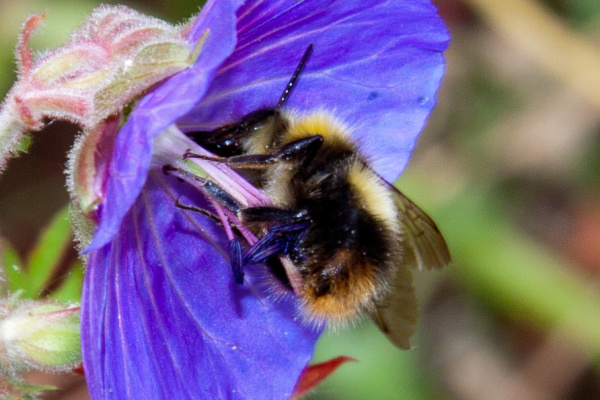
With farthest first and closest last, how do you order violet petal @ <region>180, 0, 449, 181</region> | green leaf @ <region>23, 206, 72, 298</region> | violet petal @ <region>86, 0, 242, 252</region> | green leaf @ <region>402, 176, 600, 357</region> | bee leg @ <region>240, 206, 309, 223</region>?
green leaf @ <region>402, 176, 600, 357</region> → green leaf @ <region>23, 206, 72, 298</region> → violet petal @ <region>180, 0, 449, 181</region> → bee leg @ <region>240, 206, 309, 223</region> → violet petal @ <region>86, 0, 242, 252</region>

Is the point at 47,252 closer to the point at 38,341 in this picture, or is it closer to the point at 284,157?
the point at 38,341

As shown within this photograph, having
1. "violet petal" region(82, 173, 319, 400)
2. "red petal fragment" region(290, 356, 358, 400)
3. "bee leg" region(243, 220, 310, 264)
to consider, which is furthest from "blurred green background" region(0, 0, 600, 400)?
"bee leg" region(243, 220, 310, 264)

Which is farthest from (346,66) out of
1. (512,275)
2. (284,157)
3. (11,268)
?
(512,275)

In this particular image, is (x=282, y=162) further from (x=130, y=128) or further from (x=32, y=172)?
(x=32, y=172)

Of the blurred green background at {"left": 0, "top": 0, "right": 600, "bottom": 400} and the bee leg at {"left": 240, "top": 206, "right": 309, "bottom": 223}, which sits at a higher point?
the bee leg at {"left": 240, "top": 206, "right": 309, "bottom": 223}

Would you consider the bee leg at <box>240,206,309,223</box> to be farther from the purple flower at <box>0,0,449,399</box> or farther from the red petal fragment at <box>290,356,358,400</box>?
the red petal fragment at <box>290,356,358,400</box>

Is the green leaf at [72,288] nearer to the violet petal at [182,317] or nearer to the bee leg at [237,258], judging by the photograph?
the violet petal at [182,317]
